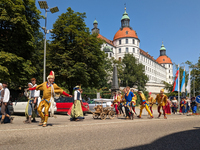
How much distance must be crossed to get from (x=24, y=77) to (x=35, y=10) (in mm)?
7531

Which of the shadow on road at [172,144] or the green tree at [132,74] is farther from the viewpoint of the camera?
the green tree at [132,74]

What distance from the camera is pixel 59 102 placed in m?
17.5

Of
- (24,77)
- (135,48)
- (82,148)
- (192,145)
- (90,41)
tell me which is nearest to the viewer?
(82,148)

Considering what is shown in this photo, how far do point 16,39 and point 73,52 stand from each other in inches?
334

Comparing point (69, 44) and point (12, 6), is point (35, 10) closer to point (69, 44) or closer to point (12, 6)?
point (12, 6)

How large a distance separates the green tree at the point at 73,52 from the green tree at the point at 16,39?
518cm

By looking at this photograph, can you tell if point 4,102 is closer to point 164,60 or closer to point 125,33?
point 125,33

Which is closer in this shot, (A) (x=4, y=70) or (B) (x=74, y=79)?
(A) (x=4, y=70)

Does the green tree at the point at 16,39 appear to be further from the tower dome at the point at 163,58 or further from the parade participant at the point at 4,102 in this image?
the tower dome at the point at 163,58

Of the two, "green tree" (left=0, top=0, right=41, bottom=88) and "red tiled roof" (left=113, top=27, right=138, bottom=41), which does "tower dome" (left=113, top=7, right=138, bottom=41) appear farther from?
"green tree" (left=0, top=0, right=41, bottom=88)

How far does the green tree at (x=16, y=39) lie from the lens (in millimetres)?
18750

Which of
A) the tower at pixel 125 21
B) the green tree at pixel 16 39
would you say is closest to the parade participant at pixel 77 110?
the green tree at pixel 16 39

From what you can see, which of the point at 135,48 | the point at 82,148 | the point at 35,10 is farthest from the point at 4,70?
the point at 135,48

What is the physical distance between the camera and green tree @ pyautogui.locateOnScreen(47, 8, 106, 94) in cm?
2695
